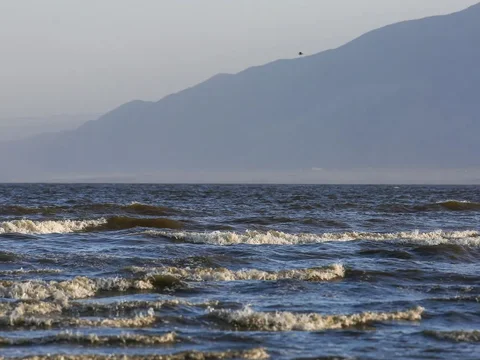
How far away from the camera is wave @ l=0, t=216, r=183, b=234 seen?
117 ft

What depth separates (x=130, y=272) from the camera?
Result: 71.5 ft

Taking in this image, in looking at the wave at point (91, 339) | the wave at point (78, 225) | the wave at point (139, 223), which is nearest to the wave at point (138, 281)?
the wave at point (91, 339)

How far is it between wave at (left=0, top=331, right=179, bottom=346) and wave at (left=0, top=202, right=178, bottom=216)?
109 feet

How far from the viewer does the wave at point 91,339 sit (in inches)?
559

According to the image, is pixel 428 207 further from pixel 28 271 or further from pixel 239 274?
pixel 28 271

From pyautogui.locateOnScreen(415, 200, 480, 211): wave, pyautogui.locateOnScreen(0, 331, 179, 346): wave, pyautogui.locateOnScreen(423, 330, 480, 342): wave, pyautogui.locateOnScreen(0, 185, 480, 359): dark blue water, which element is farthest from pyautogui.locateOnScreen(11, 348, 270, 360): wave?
pyautogui.locateOnScreen(415, 200, 480, 211): wave

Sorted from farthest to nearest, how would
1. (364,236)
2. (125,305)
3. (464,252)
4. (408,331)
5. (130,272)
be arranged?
(364,236), (464,252), (130,272), (125,305), (408,331)

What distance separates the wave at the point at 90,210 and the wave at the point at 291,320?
32.4 meters

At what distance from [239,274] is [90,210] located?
30336 mm

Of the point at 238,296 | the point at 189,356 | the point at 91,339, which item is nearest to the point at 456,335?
the point at 189,356

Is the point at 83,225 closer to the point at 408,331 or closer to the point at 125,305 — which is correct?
the point at 125,305

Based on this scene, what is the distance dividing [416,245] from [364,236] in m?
5.48

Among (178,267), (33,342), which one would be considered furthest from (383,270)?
(33,342)

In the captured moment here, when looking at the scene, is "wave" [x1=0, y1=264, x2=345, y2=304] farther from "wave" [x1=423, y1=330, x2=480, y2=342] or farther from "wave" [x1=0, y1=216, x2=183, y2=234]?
"wave" [x1=0, y1=216, x2=183, y2=234]
